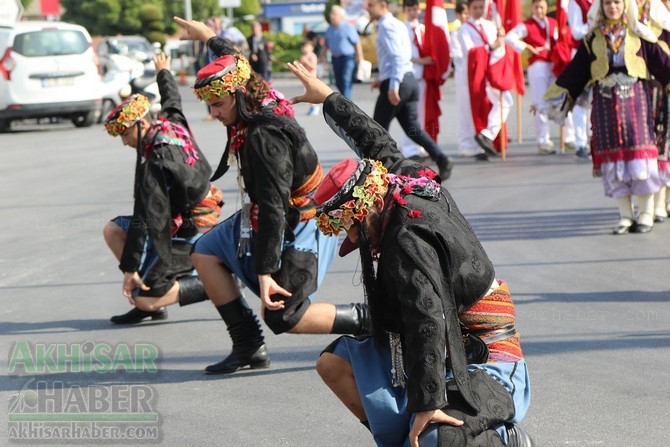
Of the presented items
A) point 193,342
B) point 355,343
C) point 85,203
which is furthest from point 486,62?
point 355,343

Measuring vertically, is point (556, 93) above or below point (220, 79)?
below

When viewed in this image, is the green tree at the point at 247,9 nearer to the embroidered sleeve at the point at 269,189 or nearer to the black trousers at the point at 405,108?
the black trousers at the point at 405,108

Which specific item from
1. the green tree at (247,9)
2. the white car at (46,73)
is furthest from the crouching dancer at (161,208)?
the green tree at (247,9)

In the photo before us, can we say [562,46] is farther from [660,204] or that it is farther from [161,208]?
[161,208]

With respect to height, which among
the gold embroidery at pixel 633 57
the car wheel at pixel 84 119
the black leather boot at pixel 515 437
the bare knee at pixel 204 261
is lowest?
the car wheel at pixel 84 119

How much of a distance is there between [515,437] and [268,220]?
→ 200 cm

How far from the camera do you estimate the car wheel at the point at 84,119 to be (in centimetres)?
2256

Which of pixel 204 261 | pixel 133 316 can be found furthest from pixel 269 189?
pixel 133 316

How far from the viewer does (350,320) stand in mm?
6152

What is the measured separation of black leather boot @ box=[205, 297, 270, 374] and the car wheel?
55.1ft

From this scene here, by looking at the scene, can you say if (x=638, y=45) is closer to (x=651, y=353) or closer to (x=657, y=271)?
(x=657, y=271)

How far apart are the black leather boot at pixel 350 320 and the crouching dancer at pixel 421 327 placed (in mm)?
1763

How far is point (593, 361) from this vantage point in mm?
6254

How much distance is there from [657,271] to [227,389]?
3.64 meters
